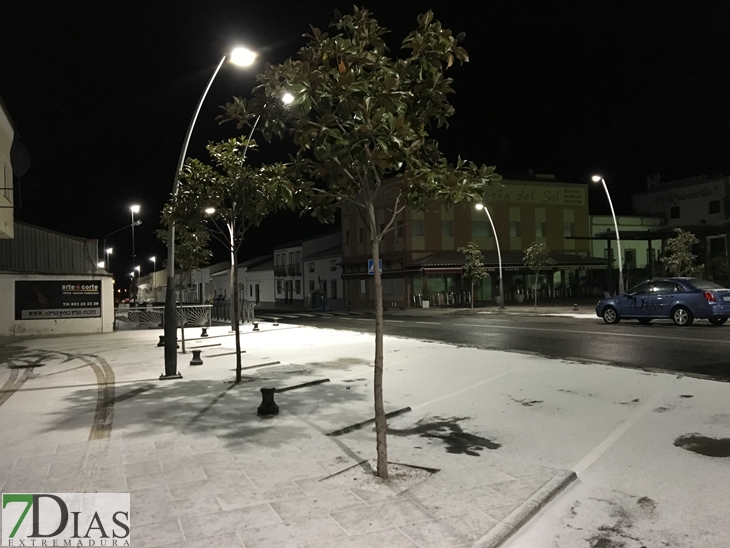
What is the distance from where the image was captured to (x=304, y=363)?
12.6 metres

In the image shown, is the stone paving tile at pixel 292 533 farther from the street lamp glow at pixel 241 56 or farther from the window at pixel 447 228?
the window at pixel 447 228

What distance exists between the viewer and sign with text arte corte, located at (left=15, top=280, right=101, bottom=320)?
2134 centimetres

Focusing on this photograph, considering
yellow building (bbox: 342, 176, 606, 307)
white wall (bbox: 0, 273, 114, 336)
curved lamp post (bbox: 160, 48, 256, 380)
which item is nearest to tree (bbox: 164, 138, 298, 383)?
curved lamp post (bbox: 160, 48, 256, 380)

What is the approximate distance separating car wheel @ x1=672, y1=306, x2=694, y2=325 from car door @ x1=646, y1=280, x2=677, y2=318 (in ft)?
0.69

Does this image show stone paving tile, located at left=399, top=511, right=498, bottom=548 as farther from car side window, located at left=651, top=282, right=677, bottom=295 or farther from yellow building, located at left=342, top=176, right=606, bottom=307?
yellow building, located at left=342, top=176, right=606, bottom=307

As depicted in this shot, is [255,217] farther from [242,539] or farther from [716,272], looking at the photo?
[716,272]

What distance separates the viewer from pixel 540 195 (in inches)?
1908

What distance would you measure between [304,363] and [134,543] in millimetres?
8868

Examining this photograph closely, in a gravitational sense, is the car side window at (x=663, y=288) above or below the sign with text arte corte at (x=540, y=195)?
below

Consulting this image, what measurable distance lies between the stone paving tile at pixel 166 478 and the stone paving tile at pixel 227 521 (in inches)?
33.4

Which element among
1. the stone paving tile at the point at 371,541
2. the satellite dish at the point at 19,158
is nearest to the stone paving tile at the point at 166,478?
the stone paving tile at the point at 371,541

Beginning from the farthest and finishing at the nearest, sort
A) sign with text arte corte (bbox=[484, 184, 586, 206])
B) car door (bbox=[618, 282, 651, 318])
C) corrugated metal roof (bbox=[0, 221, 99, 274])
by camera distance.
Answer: sign with text arte corte (bbox=[484, 184, 586, 206]), corrugated metal roof (bbox=[0, 221, 99, 274]), car door (bbox=[618, 282, 651, 318])

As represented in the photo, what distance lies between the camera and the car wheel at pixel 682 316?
60.1 ft

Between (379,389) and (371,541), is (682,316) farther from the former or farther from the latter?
(371,541)
